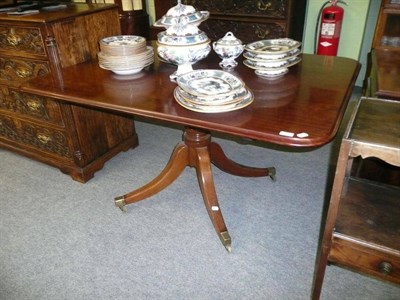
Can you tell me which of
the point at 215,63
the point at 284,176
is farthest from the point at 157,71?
the point at 284,176

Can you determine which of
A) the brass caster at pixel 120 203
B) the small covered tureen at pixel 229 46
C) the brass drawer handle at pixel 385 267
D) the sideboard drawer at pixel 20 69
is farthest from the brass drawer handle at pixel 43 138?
the brass drawer handle at pixel 385 267

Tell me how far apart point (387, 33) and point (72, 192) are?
7.10ft

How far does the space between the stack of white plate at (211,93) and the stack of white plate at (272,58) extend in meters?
0.19

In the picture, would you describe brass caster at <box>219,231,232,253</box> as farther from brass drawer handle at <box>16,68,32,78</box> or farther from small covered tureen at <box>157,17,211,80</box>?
brass drawer handle at <box>16,68,32,78</box>

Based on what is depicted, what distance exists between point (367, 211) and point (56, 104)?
1.61m

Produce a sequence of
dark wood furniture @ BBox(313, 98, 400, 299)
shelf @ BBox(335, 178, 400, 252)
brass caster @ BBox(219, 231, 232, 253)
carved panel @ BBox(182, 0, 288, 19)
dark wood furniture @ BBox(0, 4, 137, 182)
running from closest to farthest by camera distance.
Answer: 1. dark wood furniture @ BBox(313, 98, 400, 299)
2. shelf @ BBox(335, 178, 400, 252)
3. brass caster @ BBox(219, 231, 232, 253)
4. dark wood furniture @ BBox(0, 4, 137, 182)
5. carved panel @ BBox(182, 0, 288, 19)

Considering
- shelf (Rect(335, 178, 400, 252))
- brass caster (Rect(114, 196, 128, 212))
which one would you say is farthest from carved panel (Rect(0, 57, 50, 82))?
shelf (Rect(335, 178, 400, 252))

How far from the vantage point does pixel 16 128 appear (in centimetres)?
217

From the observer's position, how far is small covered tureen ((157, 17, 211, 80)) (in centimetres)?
119

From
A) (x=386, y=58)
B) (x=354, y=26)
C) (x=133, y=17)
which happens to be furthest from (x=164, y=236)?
(x=354, y=26)

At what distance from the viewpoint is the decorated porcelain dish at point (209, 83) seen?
3.44 ft

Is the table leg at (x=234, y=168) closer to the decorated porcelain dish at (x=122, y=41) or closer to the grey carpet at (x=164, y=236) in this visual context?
the grey carpet at (x=164, y=236)

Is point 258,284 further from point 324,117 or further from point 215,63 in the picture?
point 215,63

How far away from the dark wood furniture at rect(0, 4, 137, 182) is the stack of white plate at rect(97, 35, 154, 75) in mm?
161
